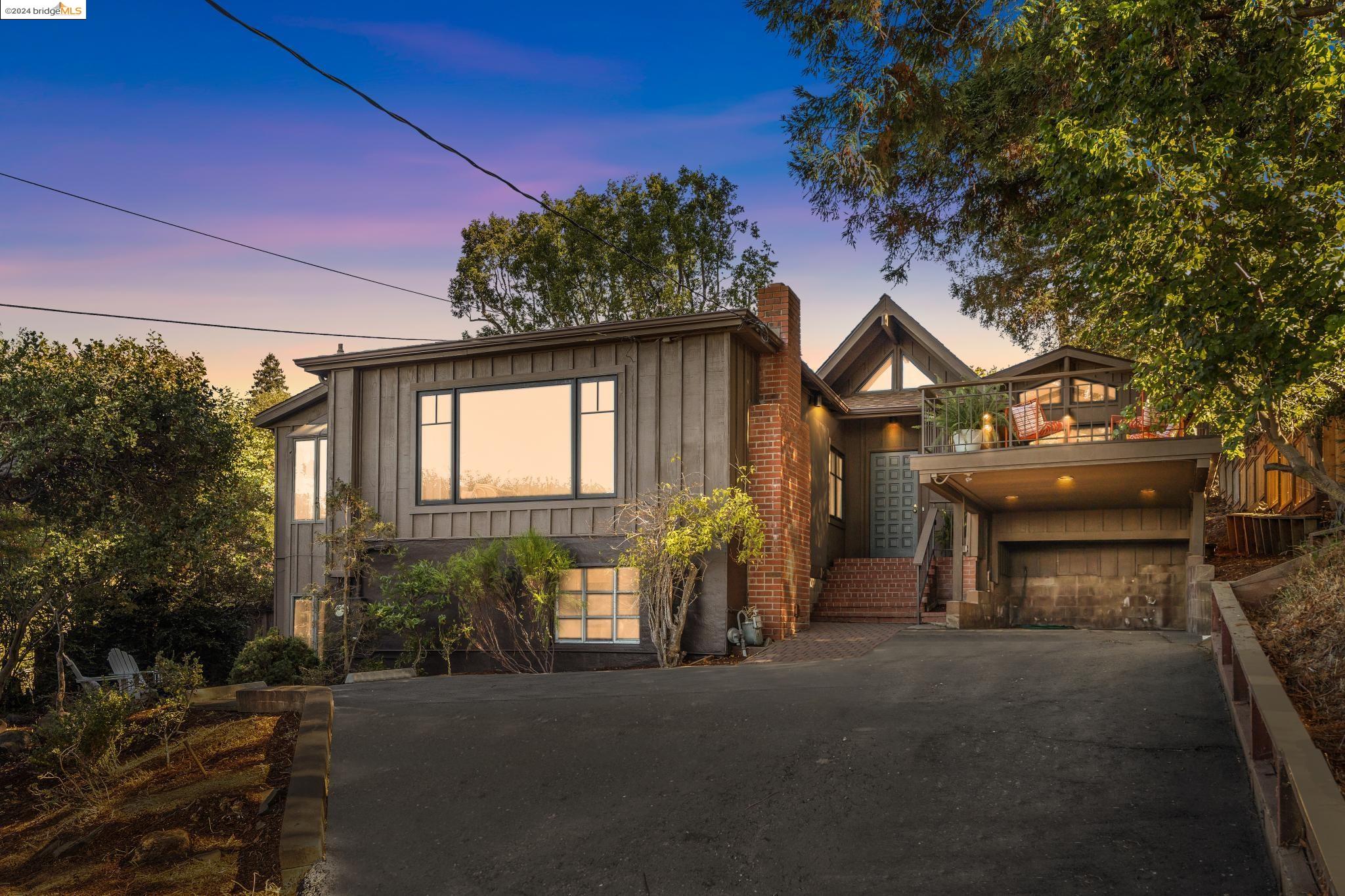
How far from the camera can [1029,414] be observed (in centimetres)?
1314

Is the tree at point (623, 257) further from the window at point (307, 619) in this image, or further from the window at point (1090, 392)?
the window at point (1090, 392)

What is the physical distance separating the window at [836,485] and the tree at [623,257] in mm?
11137

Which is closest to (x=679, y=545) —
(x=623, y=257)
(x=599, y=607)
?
(x=599, y=607)

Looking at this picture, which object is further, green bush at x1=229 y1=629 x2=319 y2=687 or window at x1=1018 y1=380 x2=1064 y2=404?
window at x1=1018 y1=380 x2=1064 y2=404

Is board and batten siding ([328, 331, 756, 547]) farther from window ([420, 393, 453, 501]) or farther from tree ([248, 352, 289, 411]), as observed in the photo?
tree ([248, 352, 289, 411])

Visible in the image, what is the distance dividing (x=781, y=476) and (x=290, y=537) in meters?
9.49

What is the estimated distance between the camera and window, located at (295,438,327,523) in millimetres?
17922

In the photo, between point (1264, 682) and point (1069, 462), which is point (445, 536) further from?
point (1264, 682)

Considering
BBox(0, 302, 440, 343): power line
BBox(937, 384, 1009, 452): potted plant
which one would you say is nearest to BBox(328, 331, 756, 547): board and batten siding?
BBox(0, 302, 440, 343): power line

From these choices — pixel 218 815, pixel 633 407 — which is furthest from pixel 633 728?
pixel 633 407

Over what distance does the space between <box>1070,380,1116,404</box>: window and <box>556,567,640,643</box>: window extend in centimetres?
691

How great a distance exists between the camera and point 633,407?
13477mm

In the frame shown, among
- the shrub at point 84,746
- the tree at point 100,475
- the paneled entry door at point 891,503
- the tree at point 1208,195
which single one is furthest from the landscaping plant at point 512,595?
the paneled entry door at point 891,503

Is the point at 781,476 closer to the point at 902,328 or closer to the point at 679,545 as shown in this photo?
→ the point at 679,545
